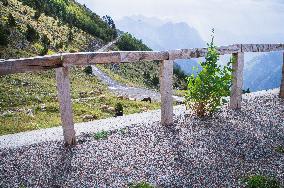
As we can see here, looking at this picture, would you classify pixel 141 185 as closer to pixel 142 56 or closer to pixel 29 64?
pixel 29 64

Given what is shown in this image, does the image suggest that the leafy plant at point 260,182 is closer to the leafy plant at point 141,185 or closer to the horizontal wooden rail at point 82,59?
the leafy plant at point 141,185

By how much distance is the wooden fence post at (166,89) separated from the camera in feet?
30.3

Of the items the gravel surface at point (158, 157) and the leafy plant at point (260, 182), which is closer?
the leafy plant at point (260, 182)

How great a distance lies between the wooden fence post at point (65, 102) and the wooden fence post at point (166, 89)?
2620 millimetres

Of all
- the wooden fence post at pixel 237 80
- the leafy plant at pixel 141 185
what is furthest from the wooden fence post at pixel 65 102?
the wooden fence post at pixel 237 80

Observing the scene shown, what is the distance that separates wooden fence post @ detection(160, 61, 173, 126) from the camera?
9.25 m

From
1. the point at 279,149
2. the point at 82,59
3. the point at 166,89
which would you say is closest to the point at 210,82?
the point at 166,89

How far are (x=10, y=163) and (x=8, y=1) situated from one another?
53490mm

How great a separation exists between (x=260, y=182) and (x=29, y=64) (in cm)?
529

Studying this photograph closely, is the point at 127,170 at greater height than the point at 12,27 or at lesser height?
lesser

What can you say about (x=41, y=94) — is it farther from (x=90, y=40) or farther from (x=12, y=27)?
(x=90, y=40)

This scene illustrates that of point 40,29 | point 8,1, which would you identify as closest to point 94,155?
point 40,29

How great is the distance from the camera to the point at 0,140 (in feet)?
29.3

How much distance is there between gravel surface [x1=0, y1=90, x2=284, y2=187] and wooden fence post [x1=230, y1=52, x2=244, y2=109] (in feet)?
4.70
